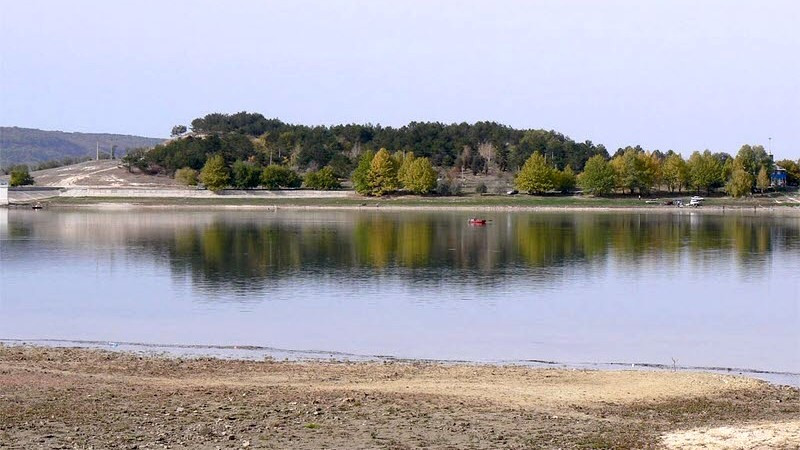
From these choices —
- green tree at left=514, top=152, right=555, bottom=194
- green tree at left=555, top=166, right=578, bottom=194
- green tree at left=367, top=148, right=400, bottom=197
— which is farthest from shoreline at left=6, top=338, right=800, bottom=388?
green tree at left=555, top=166, right=578, bottom=194

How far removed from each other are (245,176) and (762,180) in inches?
2500

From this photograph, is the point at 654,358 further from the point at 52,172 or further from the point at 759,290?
the point at 52,172

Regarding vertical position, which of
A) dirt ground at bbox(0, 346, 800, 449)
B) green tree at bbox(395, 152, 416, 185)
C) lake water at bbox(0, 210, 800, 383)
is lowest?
lake water at bbox(0, 210, 800, 383)

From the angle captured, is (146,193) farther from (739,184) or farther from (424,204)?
(739,184)

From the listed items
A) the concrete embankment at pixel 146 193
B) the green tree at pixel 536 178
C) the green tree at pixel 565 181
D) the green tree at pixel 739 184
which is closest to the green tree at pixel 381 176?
the concrete embankment at pixel 146 193

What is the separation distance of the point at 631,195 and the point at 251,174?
47263mm

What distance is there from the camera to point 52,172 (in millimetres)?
154125

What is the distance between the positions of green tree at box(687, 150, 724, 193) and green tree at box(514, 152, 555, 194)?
1748cm

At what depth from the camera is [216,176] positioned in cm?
13125

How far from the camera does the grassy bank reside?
119750 millimetres

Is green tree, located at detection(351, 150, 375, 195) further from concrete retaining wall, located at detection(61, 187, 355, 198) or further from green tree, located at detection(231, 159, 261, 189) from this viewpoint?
green tree, located at detection(231, 159, 261, 189)

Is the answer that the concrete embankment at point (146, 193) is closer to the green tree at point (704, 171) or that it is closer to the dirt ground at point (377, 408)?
the green tree at point (704, 171)

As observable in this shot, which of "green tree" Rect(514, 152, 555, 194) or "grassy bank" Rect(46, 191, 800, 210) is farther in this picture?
"green tree" Rect(514, 152, 555, 194)

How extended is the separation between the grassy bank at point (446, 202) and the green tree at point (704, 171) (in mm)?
3765
